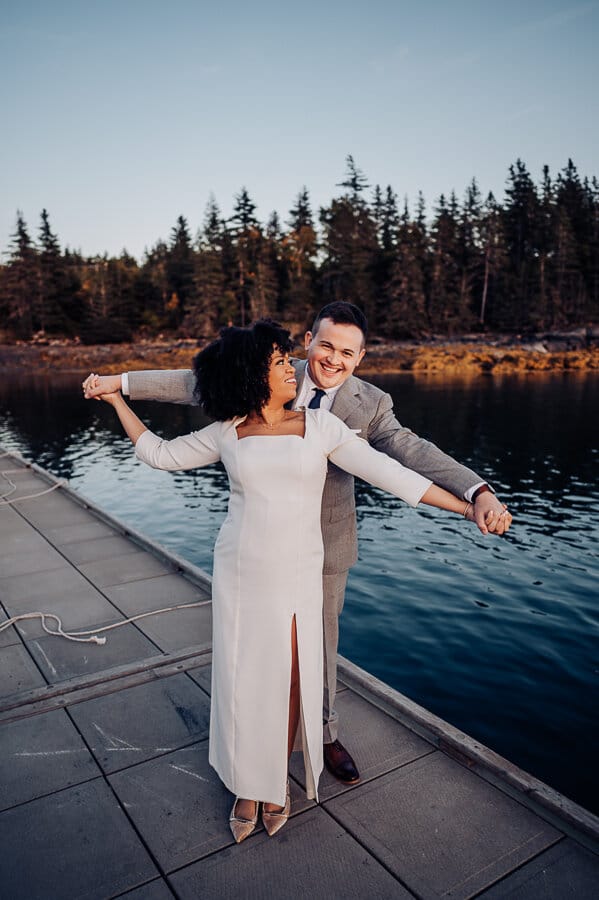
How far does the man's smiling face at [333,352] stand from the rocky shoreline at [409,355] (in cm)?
4608

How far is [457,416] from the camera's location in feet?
91.0

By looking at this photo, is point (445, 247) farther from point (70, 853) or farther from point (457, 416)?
point (70, 853)

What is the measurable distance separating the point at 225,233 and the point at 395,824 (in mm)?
71517

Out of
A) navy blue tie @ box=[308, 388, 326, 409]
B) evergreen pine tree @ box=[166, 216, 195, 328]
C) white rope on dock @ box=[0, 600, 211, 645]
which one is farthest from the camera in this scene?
evergreen pine tree @ box=[166, 216, 195, 328]

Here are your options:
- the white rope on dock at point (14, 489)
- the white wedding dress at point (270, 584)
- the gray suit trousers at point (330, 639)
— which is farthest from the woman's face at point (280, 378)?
the white rope on dock at point (14, 489)

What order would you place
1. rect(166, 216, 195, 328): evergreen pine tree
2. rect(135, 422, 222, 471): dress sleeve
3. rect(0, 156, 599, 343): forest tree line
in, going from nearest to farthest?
rect(135, 422, 222, 471): dress sleeve → rect(0, 156, 599, 343): forest tree line → rect(166, 216, 195, 328): evergreen pine tree

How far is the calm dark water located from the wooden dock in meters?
2.53

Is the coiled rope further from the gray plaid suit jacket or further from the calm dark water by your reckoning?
the calm dark water

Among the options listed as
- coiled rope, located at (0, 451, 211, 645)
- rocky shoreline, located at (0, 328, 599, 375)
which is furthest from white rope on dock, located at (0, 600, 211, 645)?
rocky shoreline, located at (0, 328, 599, 375)

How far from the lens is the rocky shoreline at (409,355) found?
52.2 m

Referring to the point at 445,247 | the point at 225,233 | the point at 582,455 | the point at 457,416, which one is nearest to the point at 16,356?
the point at 225,233

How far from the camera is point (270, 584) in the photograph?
8.96 feet

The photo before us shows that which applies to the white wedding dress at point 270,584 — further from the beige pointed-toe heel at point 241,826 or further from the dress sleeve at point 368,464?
the beige pointed-toe heel at point 241,826

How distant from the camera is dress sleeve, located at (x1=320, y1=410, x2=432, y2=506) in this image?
8.85ft
